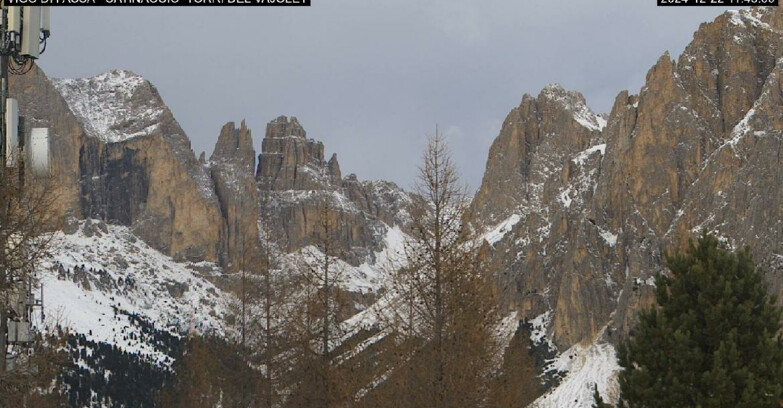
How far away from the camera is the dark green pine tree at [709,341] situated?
22297 millimetres

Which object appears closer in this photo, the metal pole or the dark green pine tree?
the metal pole

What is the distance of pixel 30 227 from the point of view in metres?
19.1

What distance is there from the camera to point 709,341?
23344mm

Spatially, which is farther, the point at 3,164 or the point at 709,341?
the point at 709,341

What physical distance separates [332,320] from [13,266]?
1287 centimetres

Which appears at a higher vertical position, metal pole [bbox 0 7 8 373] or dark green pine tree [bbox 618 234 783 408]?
metal pole [bbox 0 7 8 373]

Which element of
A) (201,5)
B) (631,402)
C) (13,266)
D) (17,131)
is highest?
(201,5)

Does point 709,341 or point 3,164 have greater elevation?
point 3,164

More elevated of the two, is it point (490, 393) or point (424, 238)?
point (424, 238)

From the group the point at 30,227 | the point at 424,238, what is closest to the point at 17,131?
the point at 30,227

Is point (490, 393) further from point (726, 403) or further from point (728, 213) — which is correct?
point (728, 213)

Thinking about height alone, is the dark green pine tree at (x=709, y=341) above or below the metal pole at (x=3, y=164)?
below

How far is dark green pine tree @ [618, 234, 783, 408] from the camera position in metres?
22.3

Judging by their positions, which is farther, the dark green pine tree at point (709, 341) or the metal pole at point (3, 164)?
the dark green pine tree at point (709, 341)
